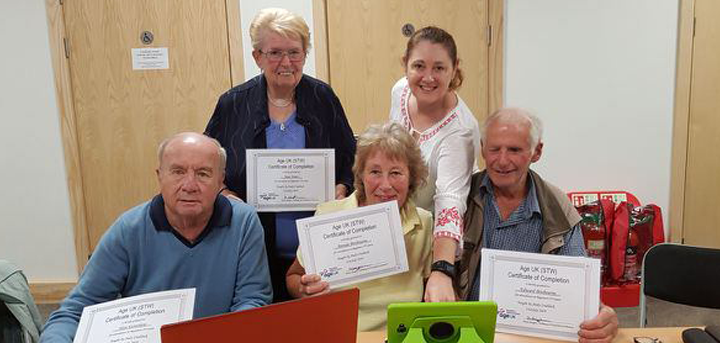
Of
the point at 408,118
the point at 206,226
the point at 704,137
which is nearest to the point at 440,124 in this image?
the point at 408,118

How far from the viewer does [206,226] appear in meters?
1.94

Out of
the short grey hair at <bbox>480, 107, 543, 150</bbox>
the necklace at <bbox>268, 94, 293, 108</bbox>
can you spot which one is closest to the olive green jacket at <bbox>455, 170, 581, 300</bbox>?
the short grey hair at <bbox>480, 107, 543, 150</bbox>

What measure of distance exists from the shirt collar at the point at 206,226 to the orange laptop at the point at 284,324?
85 centimetres

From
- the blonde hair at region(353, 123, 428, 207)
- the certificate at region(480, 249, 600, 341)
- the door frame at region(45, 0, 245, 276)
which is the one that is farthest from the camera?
the door frame at region(45, 0, 245, 276)

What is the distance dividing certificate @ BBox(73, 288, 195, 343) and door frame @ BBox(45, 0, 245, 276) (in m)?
2.59

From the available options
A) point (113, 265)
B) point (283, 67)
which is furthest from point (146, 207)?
point (283, 67)

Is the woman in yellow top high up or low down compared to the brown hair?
down

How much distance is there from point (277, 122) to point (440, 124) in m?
0.65

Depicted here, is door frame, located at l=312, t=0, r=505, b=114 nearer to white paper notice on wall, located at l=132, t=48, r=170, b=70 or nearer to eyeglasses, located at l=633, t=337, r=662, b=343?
white paper notice on wall, located at l=132, t=48, r=170, b=70

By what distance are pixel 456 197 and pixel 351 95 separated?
2043 millimetres

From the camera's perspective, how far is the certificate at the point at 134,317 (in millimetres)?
1478

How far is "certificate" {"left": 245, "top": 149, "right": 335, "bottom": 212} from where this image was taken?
7.25 ft

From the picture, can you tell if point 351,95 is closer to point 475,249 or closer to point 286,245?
point 286,245

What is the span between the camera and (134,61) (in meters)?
3.86
